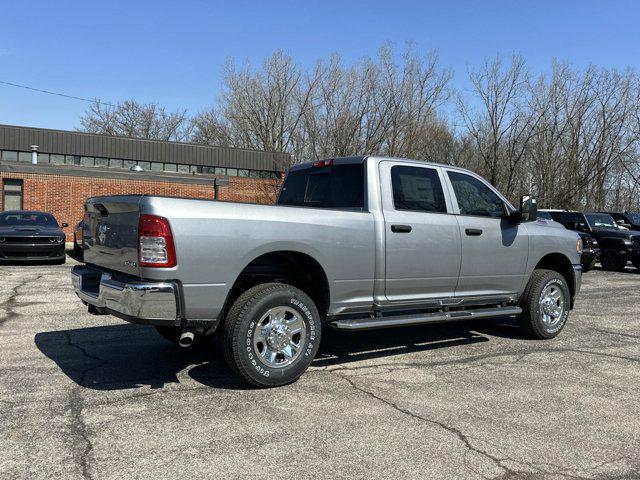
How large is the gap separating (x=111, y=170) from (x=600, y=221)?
67.5ft

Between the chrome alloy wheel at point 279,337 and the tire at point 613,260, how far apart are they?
1543 centimetres

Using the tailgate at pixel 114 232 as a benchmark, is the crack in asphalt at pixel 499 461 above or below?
below

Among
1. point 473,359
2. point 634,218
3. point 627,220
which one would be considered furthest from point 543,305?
point 634,218

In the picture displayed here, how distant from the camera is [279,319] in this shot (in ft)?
15.4

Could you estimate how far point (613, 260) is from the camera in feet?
57.1

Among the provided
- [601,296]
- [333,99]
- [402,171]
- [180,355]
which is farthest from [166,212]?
[333,99]

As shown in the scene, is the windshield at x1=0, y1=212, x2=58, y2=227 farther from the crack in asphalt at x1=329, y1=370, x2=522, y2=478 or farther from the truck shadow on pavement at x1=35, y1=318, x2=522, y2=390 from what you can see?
the crack in asphalt at x1=329, y1=370, x2=522, y2=478

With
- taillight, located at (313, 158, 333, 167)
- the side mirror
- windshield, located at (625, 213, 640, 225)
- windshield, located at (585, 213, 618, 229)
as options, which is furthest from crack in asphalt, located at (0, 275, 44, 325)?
windshield, located at (625, 213, 640, 225)

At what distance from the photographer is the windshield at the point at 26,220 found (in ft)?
49.7

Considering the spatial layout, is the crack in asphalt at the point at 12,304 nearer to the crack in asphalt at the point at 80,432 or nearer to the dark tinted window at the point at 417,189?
the crack in asphalt at the point at 80,432

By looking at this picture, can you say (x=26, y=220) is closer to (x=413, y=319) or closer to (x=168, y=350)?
(x=168, y=350)

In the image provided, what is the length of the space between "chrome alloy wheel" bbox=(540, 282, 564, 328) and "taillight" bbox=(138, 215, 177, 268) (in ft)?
15.3

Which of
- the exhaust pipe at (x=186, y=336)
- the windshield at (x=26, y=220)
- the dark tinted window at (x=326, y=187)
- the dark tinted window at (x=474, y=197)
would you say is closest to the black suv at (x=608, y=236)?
the dark tinted window at (x=474, y=197)

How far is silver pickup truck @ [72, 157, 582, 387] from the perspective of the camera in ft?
13.8
